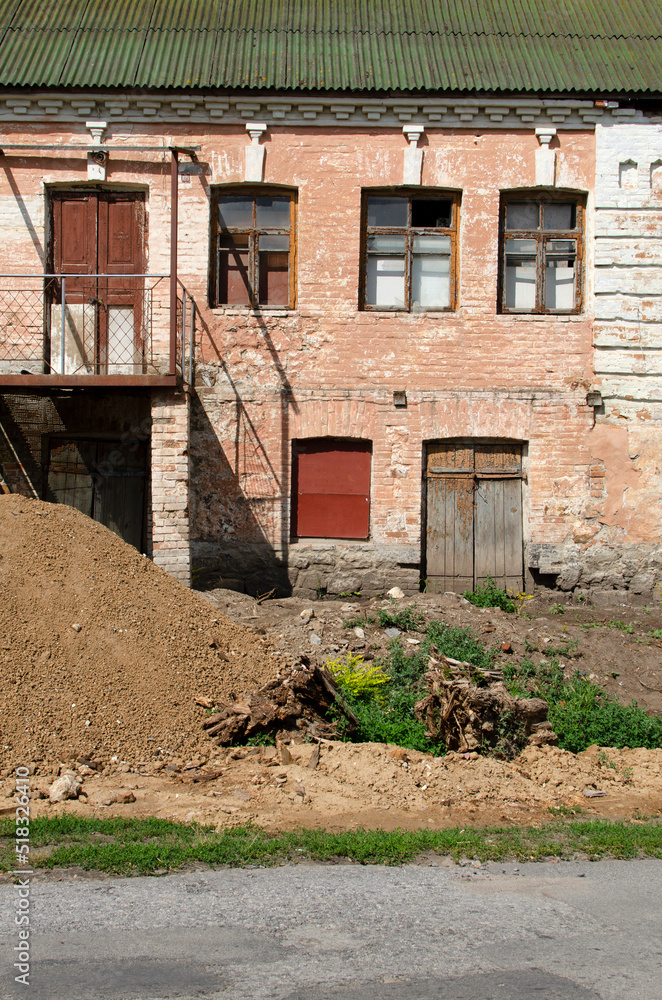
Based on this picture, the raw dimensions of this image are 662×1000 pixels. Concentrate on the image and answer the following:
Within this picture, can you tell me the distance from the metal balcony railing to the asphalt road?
24.3 ft

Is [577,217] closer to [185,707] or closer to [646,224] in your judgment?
[646,224]

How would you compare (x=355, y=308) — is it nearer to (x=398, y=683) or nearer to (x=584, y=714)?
(x=398, y=683)

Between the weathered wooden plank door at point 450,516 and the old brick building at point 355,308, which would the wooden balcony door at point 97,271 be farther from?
the weathered wooden plank door at point 450,516

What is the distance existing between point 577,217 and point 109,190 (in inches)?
255

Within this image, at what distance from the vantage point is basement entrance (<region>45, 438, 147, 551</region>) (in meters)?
10.5

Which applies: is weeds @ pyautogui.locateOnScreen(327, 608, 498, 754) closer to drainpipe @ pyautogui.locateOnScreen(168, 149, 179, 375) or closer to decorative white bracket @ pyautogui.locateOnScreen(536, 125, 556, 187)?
drainpipe @ pyautogui.locateOnScreen(168, 149, 179, 375)

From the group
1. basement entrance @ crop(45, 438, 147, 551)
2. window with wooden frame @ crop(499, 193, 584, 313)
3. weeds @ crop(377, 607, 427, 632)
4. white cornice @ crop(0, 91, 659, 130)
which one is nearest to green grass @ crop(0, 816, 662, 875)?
weeds @ crop(377, 607, 427, 632)

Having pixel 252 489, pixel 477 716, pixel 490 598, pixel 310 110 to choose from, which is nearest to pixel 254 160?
pixel 310 110

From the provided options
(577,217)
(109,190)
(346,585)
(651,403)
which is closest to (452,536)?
(346,585)

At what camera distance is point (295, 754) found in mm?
5637

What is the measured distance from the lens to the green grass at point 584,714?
6.44 metres

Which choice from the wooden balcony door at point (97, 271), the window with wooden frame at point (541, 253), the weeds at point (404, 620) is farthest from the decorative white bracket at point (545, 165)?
the weeds at point (404, 620)

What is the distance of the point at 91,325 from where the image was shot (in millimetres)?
10531

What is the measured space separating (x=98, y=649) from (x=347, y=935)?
11.2 feet
